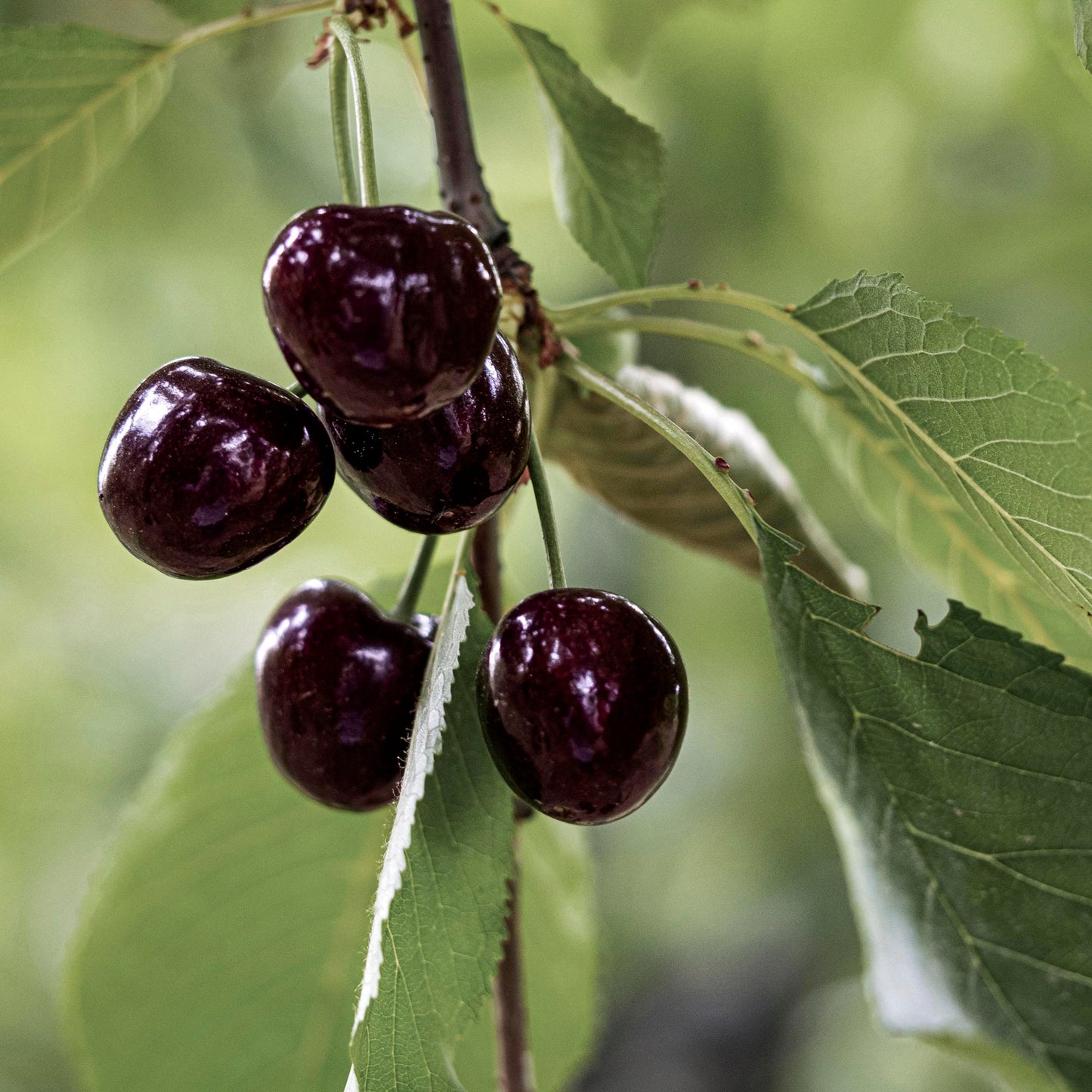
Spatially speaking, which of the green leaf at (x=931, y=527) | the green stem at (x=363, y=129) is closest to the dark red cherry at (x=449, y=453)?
the green stem at (x=363, y=129)

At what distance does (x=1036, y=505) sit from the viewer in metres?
0.71

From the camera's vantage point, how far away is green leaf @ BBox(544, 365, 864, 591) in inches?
43.0

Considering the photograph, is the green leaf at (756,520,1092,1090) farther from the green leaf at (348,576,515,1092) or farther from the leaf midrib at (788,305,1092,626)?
the green leaf at (348,576,515,1092)

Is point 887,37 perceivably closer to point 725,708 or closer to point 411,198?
point 411,198

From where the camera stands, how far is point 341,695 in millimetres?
796

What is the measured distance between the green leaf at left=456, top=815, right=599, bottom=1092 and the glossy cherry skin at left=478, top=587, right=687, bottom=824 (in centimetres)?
70

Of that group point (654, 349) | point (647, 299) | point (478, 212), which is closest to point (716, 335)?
point (647, 299)

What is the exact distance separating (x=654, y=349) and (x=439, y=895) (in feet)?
5.70

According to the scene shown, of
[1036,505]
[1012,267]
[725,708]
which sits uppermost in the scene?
[1012,267]

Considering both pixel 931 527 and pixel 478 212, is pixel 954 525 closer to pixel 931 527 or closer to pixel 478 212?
pixel 931 527

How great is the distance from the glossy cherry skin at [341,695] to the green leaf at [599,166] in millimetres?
381

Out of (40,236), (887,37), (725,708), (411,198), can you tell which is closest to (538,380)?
(40,236)

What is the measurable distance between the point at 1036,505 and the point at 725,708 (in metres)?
2.41

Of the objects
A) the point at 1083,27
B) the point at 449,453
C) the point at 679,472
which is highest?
the point at 679,472
